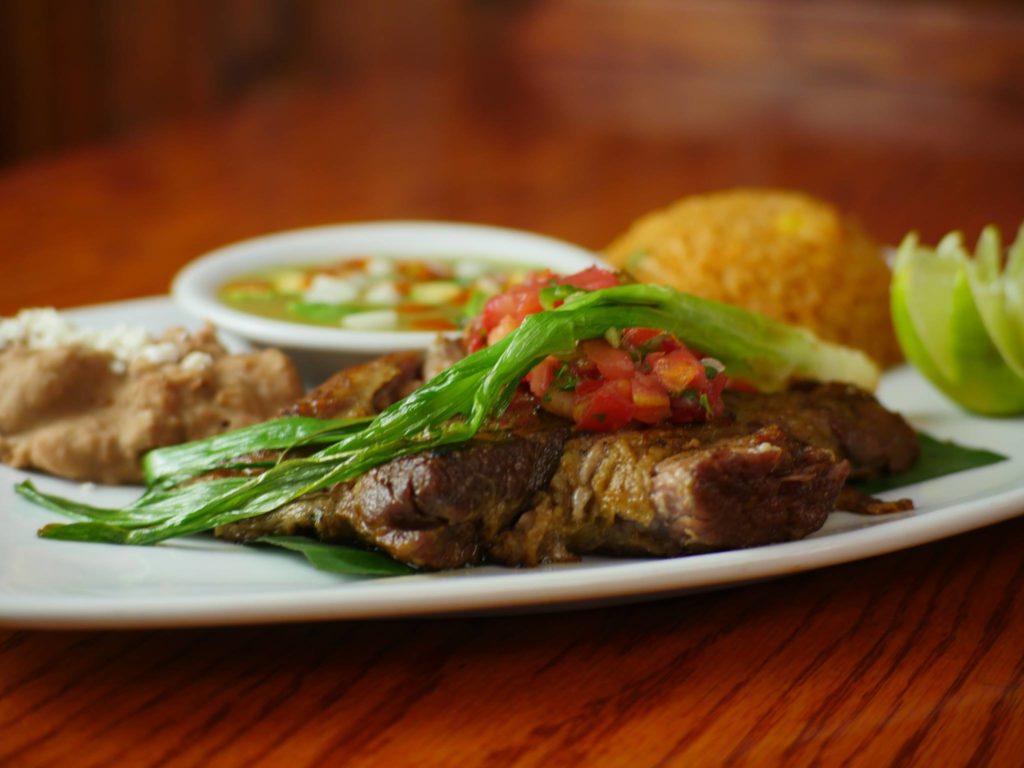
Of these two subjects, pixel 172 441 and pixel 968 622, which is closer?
pixel 968 622

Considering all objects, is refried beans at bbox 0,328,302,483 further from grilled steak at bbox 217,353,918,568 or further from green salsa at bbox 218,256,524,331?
green salsa at bbox 218,256,524,331

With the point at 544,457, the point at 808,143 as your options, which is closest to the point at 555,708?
the point at 544,457

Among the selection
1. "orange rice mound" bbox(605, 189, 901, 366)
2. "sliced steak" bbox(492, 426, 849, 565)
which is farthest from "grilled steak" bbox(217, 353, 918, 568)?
"orange rice mound" bbox(605, 189, 901, 366)

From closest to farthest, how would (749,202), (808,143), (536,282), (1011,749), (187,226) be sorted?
1. (1011,749)
2. (536,282)
3. (749,202)
4. (187,226)
5. (808,143)

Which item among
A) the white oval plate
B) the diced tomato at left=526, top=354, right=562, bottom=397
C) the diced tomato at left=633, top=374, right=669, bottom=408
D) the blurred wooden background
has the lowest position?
the white oval plate

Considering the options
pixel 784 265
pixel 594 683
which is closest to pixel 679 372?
pixel 594 683

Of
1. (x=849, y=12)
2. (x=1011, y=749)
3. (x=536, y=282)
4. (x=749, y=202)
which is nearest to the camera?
(x=1011, y=749)

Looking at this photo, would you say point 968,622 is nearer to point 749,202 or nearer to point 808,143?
point 749,202
